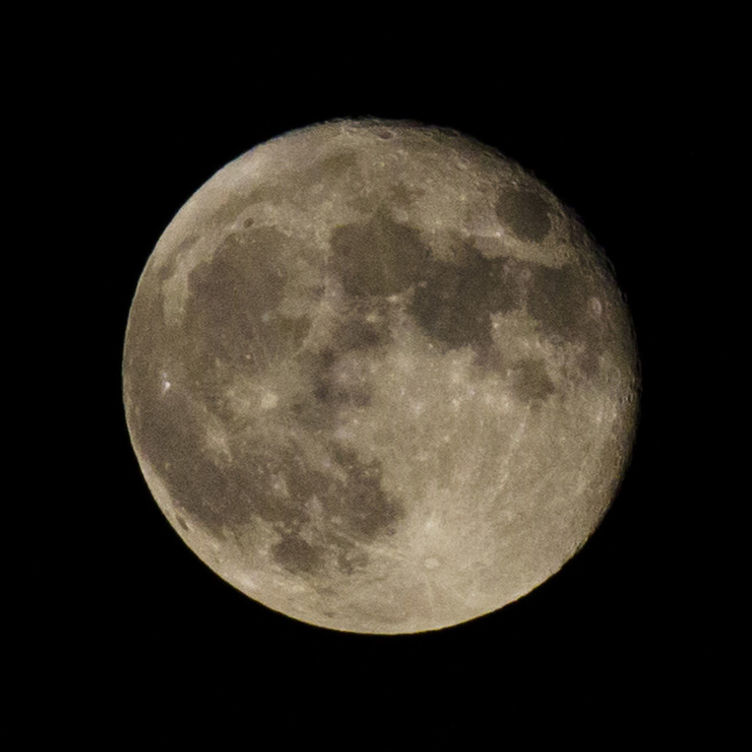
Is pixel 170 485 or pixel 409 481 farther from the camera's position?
pixel 170 485

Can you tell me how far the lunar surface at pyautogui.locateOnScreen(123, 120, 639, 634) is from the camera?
356cm

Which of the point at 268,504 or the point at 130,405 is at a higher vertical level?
the point at 130,405

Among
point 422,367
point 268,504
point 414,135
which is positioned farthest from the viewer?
point 414,135

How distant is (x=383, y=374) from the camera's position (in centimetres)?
353

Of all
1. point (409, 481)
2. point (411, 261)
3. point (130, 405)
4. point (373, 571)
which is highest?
point (411, 261)

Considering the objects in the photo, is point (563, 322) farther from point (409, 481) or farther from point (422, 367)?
point (409, 481)

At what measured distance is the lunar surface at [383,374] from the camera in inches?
140

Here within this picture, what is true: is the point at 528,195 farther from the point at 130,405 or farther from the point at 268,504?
the point at 130,405

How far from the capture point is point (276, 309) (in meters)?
3.60

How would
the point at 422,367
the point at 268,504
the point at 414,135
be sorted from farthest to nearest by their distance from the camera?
the point at 414,135, the point at 268,504, the point at 422,367

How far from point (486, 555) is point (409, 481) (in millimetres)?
607

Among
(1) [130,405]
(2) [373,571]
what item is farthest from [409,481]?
(1) [130,405]

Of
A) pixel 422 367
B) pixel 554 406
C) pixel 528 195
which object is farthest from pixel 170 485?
pixel 528 195

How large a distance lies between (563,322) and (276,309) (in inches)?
52.5
